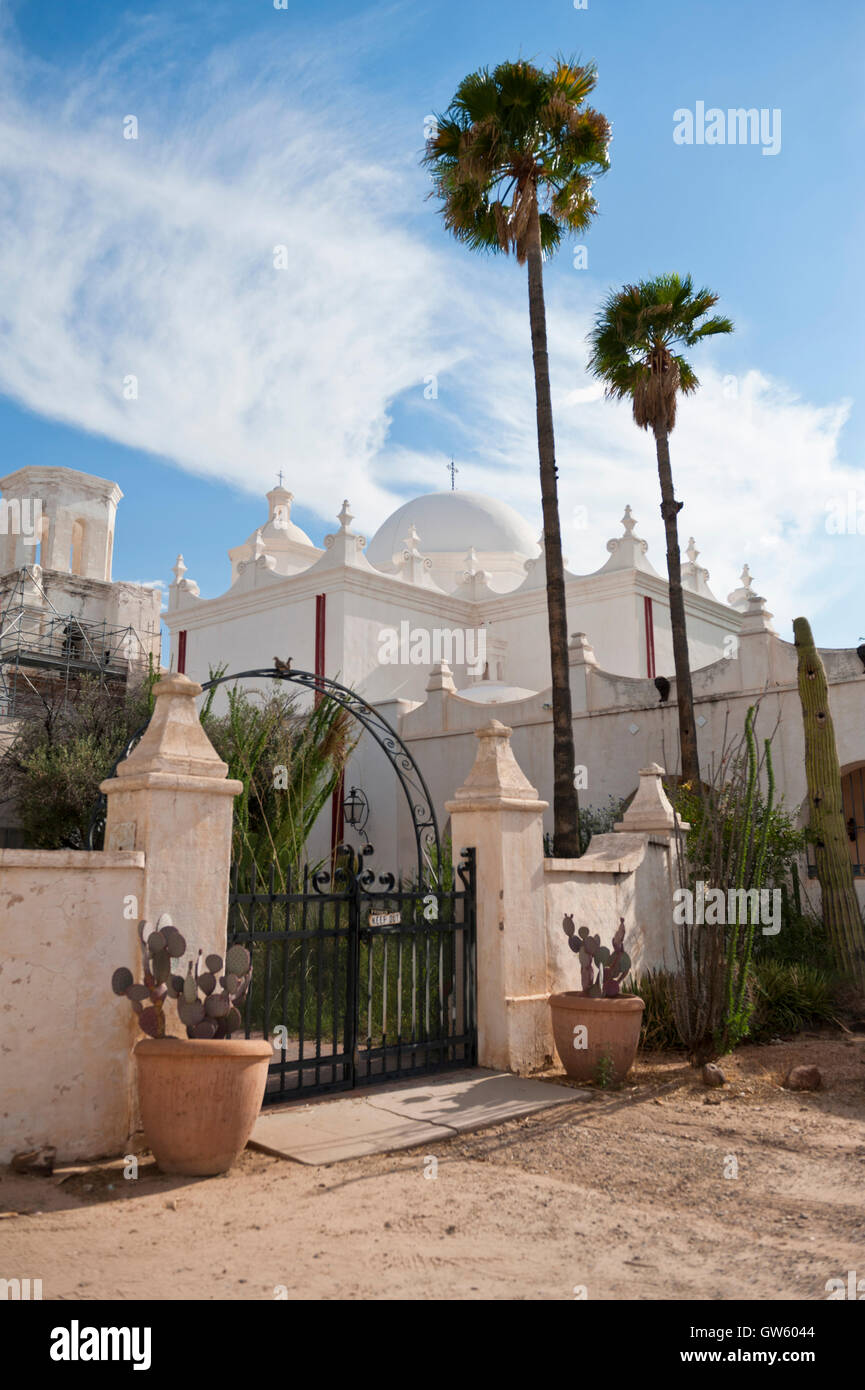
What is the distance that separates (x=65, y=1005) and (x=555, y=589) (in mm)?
8519

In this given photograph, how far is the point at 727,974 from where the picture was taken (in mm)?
8336

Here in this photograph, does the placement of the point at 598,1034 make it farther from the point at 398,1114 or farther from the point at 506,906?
the point at 398,1114

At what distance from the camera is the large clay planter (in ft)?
17.0

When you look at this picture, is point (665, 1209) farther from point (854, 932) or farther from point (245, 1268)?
point (854, 932)

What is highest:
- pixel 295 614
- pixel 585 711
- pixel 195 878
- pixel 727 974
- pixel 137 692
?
pixel 295 614

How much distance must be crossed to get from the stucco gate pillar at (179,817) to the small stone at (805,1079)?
444 centimetres

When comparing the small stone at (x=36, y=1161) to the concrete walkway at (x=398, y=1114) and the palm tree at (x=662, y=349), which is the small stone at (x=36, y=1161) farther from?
the palm tree at (x=662, y=349)

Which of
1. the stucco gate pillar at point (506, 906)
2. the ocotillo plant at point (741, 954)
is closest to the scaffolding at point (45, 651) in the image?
the stucco gate pillar at point (506, 906)

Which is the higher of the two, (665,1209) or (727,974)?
(727,974)

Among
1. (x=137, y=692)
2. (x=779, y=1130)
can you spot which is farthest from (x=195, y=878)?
(x=137, y=692)

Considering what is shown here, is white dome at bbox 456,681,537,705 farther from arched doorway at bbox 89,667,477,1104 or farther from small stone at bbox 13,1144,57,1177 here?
small stone at bbox 13,1144,57,1177

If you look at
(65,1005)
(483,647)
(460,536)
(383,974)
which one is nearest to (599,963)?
(383,974)

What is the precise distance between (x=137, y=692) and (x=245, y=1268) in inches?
788

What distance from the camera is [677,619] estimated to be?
14.9 meters
